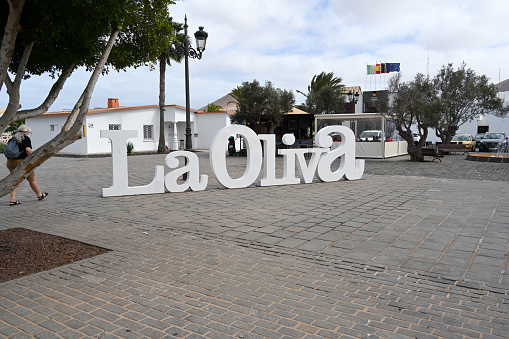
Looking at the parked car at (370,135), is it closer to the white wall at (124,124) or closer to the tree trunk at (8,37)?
the white wall at (124,124)

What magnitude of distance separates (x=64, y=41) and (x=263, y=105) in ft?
68.1

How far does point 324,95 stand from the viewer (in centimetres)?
4119

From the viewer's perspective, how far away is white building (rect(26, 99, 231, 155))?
2852cm

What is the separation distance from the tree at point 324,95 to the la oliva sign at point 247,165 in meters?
28.3

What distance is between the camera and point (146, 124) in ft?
106

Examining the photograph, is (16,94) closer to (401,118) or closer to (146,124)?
(401,118)

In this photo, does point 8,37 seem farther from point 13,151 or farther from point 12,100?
point 13,151

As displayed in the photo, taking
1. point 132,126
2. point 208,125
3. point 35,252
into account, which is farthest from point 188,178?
point 208,125

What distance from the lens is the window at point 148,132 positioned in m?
32.5

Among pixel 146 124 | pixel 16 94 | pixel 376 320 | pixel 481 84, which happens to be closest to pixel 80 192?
pixel 16 94

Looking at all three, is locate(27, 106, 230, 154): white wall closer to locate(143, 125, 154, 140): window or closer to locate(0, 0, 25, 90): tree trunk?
locate(143, 125, 154, 140): window

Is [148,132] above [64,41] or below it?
below

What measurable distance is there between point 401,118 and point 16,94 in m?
18.6

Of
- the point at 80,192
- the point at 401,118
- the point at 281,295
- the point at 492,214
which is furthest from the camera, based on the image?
the point at 401,118
